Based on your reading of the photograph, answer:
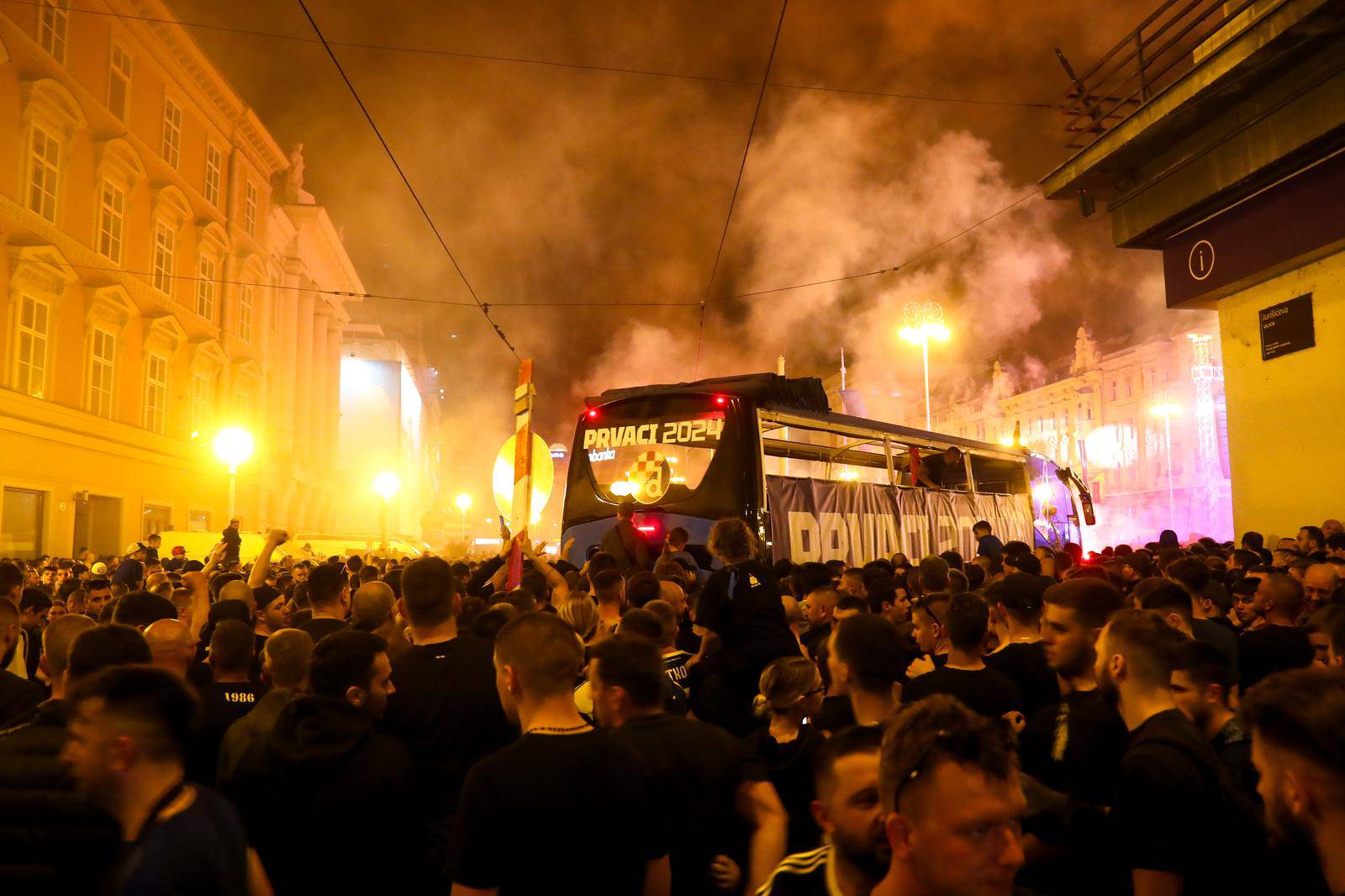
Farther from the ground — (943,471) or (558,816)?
(943,471)

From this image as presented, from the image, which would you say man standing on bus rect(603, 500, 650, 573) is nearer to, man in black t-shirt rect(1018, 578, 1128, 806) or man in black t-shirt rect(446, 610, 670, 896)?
man in black t-shirt rect(1018, 578, 1128, 806)

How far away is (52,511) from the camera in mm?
23875

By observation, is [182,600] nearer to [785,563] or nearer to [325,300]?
[785,563]

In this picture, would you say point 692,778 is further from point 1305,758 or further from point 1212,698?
point 1212,698

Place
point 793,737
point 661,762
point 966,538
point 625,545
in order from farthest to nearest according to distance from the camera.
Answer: point 966,538, point 625,545, point 793,737, point 661,762

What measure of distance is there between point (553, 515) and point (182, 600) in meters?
73.3

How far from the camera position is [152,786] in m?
2.55

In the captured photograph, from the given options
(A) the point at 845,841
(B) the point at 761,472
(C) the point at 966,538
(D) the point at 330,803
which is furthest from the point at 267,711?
(C) the point at 966,538

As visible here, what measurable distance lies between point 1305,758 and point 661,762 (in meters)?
1.73

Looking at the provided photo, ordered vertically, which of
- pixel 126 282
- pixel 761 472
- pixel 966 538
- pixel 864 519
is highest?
pixel 126 282

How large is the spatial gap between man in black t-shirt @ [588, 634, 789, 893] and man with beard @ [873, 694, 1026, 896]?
1184 mm

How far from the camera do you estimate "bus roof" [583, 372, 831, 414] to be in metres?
13.2

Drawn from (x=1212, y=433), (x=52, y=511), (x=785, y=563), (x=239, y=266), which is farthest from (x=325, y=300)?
(x=1212, y=433)

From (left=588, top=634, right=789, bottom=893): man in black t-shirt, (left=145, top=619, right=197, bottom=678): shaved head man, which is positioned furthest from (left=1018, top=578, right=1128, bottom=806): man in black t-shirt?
(left=145, top=619, right=197, bottom=678): shaved head man
